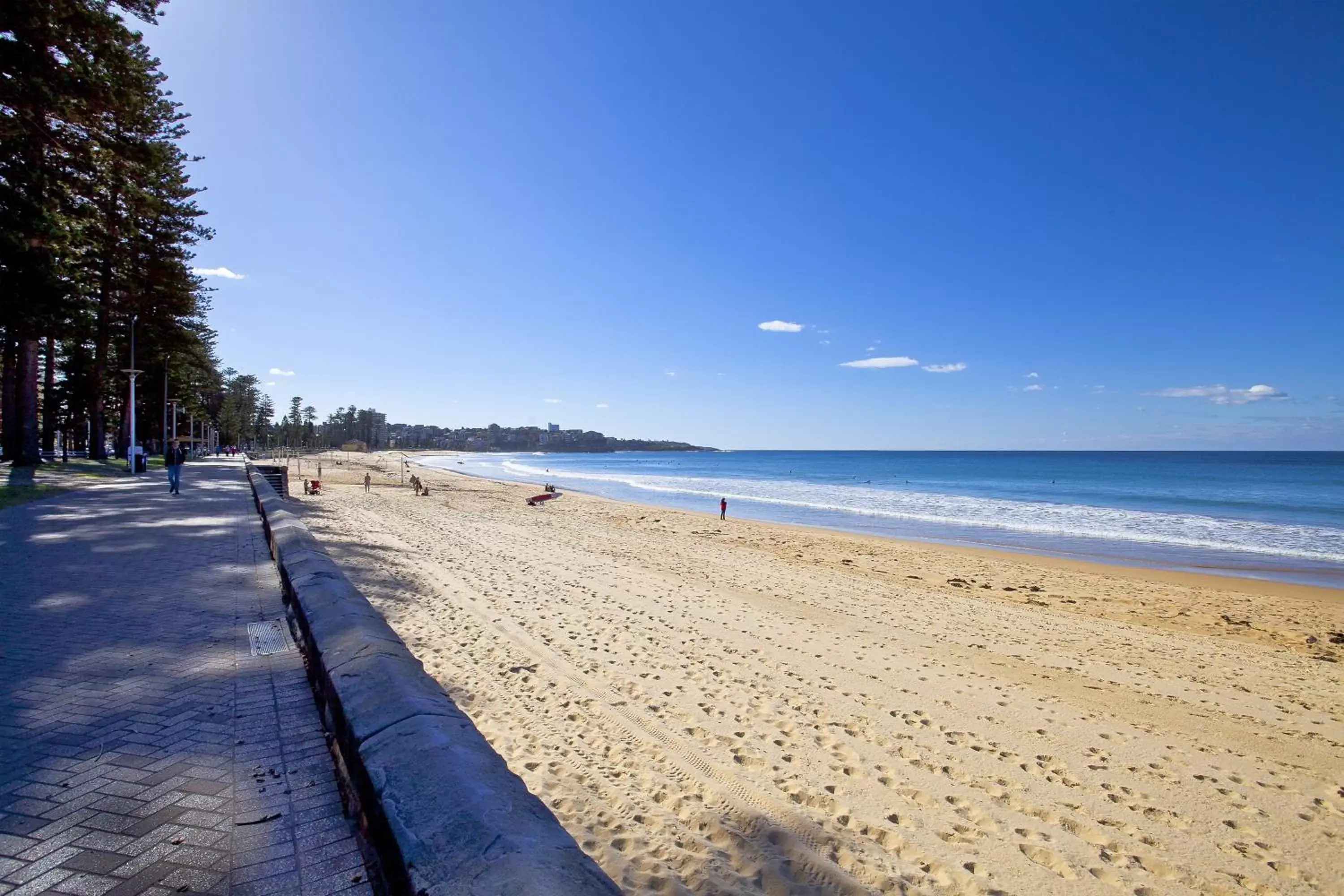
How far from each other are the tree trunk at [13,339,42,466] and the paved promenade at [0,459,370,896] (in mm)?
20044

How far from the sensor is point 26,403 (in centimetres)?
2014

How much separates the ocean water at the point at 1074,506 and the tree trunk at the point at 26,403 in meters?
24.0

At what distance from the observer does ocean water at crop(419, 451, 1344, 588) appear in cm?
1844

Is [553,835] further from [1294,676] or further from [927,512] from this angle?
[927,512]

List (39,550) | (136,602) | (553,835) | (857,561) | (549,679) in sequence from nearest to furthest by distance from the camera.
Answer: (553,835) < (136,602) < (549,679) < (39,550) < (857,561)

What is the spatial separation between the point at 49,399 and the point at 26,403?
2566cm

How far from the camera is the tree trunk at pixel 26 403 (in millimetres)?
19828

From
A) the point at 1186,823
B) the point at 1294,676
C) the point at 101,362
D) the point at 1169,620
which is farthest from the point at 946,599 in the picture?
the point at 101,362

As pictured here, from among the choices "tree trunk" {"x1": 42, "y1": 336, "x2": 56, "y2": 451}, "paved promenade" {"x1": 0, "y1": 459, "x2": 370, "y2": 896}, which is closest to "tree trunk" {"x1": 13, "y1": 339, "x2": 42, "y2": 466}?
"tree trunk" {"x1": 42, "y1": 336, "x2": 56, "y2": 451}

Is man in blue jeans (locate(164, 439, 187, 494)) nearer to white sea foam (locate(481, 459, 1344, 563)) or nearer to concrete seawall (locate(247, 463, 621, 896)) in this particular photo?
concrete seawall (locate(247, 463, 621, 896))

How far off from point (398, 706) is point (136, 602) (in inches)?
190

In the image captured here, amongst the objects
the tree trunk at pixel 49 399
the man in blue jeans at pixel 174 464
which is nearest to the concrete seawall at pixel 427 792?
the man in blue jeans at pixel 174 464

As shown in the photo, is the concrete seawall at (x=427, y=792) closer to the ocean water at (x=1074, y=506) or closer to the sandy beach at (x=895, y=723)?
the sandy beach at (x=895, y=723)

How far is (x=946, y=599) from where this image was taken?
1104cm
